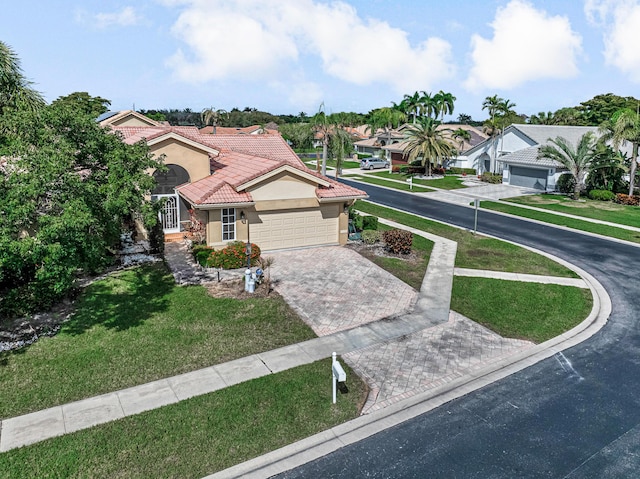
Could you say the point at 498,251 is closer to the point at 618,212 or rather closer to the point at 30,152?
the point at 618,212

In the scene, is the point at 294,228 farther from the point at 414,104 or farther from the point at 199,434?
the point at 414,104

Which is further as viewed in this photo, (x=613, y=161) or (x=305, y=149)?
(x=305, y=149)

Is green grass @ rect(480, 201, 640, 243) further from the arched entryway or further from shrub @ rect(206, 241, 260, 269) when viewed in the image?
the arched entryway

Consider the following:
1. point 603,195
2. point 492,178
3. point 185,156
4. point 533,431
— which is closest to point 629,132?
point 603,195

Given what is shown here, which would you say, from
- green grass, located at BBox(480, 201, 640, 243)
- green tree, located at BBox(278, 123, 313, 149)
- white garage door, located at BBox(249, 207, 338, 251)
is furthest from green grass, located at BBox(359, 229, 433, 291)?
green tree, located at BBox(278, 123, 313, 149)

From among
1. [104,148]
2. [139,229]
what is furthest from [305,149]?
[104,148]

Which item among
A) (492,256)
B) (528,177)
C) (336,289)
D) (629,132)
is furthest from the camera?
(528,177)
